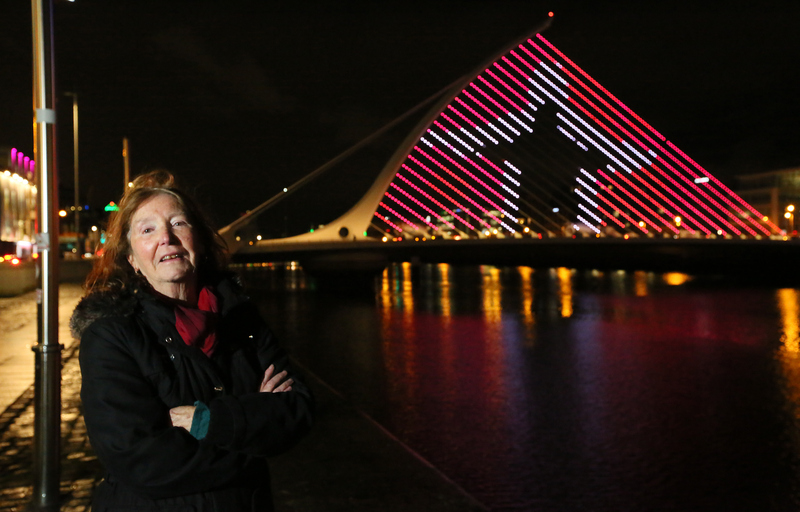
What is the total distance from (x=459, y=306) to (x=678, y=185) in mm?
26074

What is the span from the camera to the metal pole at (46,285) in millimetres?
4098

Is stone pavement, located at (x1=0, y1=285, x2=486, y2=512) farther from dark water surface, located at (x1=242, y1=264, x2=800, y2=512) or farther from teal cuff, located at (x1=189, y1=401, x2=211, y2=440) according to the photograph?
teal cuff, located at (x1=189, y1=401, x2=211, y2=440)

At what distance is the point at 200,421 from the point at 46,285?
8.92ft

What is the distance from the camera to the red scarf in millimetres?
1950

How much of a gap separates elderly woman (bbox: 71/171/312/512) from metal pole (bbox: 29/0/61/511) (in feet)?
7.49

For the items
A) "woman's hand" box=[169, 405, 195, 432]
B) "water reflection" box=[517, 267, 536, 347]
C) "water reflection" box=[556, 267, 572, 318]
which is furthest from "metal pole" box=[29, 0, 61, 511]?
"water reflection" box=[556, 267, 572, 318]

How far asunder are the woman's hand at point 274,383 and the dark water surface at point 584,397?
3888 mm

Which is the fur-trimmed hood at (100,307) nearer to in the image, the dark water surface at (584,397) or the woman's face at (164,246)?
the woman's face at (164,246)

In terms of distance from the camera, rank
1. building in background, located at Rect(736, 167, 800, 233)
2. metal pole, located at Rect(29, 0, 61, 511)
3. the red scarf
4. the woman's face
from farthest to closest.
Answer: building in background, located at Rect(736, 167, 800, 233) < metal pole, located at Rect(29, 0, 61, 511) < the woman's face < the red scarf

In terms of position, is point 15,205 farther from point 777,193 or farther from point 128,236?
point 777,193

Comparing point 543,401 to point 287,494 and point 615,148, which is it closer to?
point 287,494

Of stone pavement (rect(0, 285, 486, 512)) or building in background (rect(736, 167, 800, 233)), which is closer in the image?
stone pavement (rect(0, 285, 486, 512))

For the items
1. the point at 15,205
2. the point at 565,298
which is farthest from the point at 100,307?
the point at 565,298

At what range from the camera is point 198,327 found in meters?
1.97
